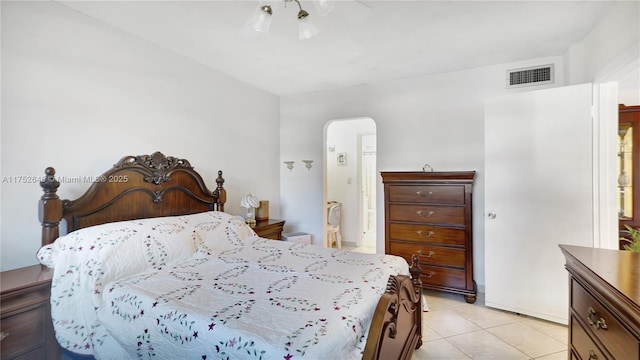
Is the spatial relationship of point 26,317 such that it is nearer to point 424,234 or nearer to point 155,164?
point 155,164

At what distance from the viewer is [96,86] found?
84.4 inches

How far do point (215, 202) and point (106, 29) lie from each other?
1619 millimetres

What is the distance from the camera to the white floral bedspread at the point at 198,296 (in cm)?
114

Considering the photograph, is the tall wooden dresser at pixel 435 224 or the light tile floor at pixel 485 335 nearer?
the light tile floor at pixel 485 335

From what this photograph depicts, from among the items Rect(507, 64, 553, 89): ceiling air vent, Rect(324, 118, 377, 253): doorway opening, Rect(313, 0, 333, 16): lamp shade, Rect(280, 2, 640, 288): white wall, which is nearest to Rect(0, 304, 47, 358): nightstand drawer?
Rect(313, 0, 333, 16): lamp shade

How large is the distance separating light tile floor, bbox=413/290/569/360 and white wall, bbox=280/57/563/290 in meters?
0.55

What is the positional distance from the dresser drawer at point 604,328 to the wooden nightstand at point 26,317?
2436mm

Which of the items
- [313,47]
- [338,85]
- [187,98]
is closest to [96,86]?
[187,98]

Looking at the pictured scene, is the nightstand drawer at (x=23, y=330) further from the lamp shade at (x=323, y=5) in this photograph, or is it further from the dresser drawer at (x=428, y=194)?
the dresser drawer at (x=428, y=194)

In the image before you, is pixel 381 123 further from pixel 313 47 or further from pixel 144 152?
pixel 144 152

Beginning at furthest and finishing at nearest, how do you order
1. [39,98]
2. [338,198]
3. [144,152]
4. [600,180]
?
[338,198] < [144,152] < [600,180] < [39,98]

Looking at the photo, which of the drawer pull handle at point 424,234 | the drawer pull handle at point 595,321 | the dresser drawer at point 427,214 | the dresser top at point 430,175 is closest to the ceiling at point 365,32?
the dresser top at point 430,175

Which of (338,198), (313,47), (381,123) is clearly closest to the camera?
(313,47)

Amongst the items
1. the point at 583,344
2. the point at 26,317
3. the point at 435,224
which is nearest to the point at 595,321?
the point at 583,344
